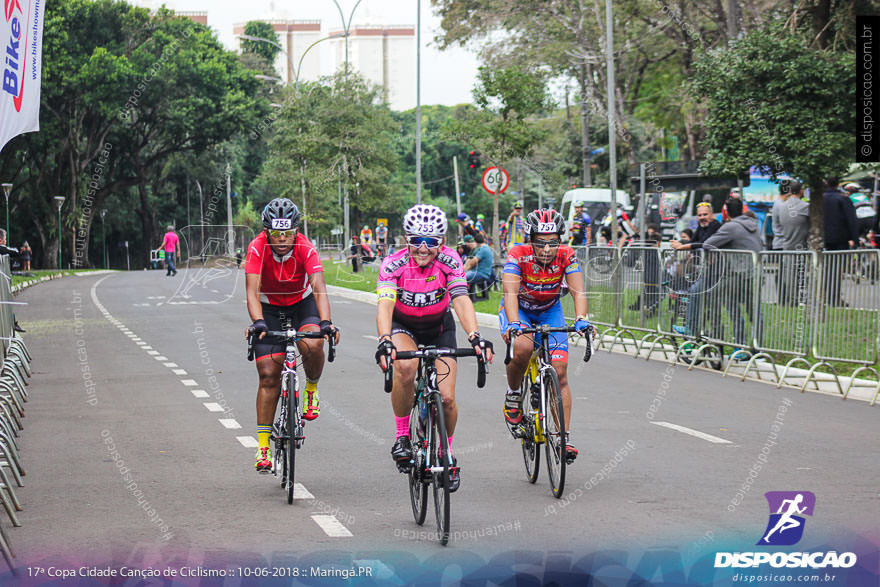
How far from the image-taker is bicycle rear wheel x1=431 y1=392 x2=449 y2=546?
256 inches

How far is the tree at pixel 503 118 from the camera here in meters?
34.3

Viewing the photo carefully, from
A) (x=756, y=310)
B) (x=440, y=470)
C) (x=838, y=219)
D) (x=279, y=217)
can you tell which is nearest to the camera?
(x=440, y=470)

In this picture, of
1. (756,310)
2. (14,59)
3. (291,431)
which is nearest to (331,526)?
(291,431)

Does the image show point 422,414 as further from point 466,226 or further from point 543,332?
point 466,226

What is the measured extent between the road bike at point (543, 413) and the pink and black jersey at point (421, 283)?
85 cm

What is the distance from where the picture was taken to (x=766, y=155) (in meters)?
19.2

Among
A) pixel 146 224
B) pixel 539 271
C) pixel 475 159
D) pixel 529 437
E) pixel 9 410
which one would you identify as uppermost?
pixel 475 159

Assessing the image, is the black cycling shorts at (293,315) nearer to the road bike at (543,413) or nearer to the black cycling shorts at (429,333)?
the black cycling shorts at (429,333)

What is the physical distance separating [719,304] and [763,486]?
8063mm

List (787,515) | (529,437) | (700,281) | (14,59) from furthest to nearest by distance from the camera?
(700,281) < (14,59) < (529,437) < (787,515)

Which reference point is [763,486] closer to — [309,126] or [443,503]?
[443,503]

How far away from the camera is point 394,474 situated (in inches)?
350

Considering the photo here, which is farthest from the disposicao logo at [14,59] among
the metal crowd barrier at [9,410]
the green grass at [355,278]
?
the green grass at [355,278]

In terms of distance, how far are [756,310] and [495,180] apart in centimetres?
1337
